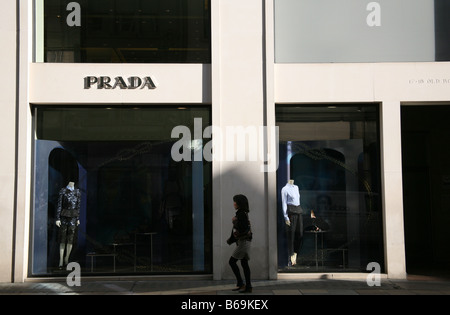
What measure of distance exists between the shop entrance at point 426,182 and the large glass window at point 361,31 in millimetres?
2897

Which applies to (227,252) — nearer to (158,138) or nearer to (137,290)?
(137,290)

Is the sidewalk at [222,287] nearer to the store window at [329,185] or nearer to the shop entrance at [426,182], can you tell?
the store window at [329,185]

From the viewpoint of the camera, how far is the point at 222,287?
10.1m

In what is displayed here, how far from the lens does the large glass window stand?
37.8 feet

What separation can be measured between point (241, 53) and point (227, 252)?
13.8 feet

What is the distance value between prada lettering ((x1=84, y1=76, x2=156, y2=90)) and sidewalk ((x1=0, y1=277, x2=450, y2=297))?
4.03m

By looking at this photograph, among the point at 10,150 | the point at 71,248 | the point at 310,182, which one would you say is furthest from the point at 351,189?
the point at 10,150

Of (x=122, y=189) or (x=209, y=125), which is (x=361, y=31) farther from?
(x=122, y=189)

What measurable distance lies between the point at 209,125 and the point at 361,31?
396cm
